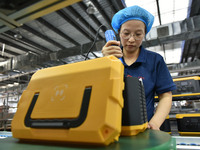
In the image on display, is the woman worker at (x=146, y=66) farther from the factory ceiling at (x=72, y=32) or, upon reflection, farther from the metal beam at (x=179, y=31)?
the metal beam at (x=179, y=31)

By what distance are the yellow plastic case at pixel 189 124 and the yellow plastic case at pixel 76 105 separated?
1.71 metres

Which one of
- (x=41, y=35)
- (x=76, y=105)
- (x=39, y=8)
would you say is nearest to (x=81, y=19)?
(x=41, y=35)

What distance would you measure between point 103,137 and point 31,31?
4.25 meters

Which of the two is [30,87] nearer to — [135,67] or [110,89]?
[110,89]

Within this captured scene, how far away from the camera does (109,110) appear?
1.00ft

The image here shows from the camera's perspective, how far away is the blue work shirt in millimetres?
745

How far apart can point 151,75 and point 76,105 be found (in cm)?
53

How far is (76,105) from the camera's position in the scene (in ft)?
1.17

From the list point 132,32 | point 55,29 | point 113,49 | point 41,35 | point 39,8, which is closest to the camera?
point 39,8

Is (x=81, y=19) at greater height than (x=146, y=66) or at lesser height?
greater

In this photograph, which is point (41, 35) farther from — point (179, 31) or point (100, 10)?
point (179, 31)

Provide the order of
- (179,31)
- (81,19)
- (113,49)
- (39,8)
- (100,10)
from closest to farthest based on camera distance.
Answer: (39,8) → (113,49) → (179,31) → (100,10) → (81,19)

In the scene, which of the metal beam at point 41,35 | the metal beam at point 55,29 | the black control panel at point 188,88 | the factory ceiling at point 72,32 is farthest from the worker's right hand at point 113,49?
the metal beam at point 41,35

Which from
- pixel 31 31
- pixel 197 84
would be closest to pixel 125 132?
→ pixel 197 84
